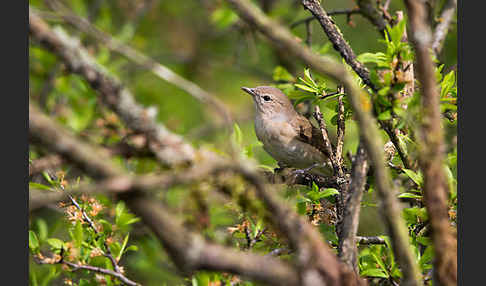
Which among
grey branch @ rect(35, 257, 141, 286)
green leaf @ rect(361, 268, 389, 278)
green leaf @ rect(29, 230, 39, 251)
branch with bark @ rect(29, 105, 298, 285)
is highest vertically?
branch with bark @ rect(29, 105, 298, 285)

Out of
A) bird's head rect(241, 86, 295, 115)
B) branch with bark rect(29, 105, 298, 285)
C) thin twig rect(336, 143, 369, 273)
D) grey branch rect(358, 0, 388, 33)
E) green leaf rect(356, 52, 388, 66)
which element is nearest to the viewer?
branch with bark rect(29, 105, 298, 285)

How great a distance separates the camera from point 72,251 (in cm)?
286

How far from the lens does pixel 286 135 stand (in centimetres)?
511

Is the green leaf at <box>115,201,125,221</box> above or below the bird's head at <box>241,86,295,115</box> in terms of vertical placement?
below

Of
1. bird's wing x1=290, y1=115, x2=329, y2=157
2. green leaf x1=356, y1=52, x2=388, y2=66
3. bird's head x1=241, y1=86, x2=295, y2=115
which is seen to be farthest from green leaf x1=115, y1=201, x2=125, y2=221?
bird's head x1=241, y1=86, x2=295, y2=115

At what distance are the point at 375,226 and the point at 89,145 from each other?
188 inches

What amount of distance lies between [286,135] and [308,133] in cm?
28

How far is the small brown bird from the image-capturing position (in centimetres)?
503

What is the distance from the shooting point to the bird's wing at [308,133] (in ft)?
16.8

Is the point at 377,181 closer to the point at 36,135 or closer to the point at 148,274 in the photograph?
the point at 36,135

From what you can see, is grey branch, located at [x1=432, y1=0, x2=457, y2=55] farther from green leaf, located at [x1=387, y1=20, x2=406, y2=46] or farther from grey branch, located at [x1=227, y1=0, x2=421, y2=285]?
grey branch, located at [x1=227, y1=0, x2=421, y2=285]

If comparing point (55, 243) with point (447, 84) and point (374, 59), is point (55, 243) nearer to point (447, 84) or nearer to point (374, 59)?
→ point (374, 59)

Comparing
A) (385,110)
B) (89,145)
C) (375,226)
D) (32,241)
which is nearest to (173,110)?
(375,226)

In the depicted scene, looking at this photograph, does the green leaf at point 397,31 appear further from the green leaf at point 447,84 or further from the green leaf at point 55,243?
the green leaf at point 55,243
